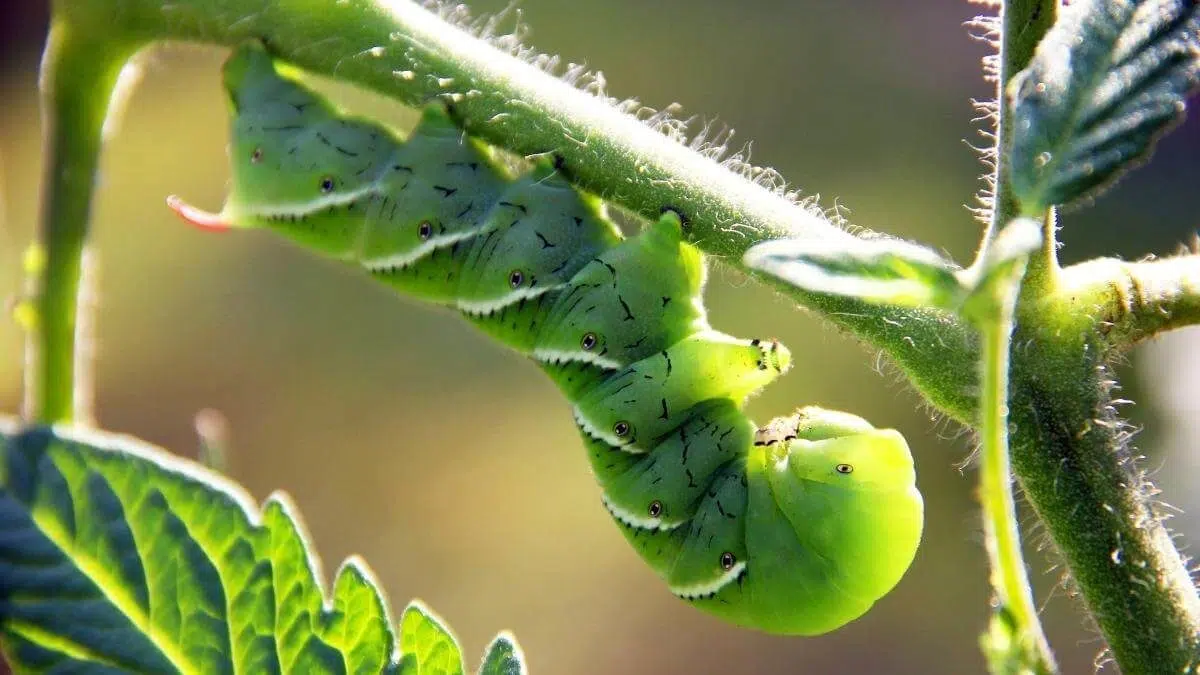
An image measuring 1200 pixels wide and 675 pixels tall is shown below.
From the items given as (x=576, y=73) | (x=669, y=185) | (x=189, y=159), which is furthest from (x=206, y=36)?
(x=189, y=159)

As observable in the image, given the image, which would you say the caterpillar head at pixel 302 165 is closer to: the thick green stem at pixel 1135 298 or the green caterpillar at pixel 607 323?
the green caterpillar at pixel 607 323

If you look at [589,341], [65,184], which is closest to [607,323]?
[589,341]

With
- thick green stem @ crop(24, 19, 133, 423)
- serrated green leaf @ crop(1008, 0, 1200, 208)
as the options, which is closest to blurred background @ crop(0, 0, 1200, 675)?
thick green stem @ crop(24, 19, 133, 423)

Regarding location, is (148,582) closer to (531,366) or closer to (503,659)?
(503,659)

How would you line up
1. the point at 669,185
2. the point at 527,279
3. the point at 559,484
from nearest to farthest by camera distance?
the point at 669,185 < the point at 527,279 < the point at 559,484

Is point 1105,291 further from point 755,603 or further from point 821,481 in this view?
point 755,603

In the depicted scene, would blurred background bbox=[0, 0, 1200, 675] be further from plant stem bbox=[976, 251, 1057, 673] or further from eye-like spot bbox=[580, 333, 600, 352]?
plant stem bbox=[976, 251, 1057, 673]
